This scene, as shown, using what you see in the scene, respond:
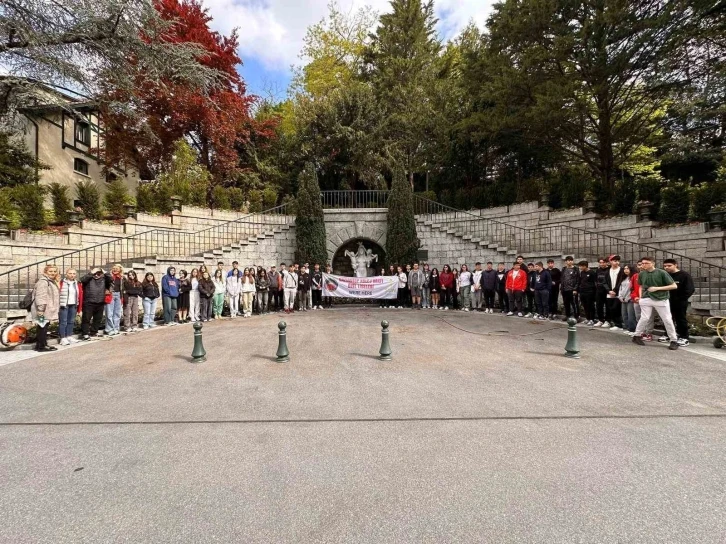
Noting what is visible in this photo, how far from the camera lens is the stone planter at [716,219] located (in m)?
11.6

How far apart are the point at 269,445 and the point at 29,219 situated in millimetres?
15091

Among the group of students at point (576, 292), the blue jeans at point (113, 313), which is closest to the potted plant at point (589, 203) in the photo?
the group of students at point (576, 292)

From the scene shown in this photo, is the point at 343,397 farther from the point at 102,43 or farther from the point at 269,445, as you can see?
the point at 102,43

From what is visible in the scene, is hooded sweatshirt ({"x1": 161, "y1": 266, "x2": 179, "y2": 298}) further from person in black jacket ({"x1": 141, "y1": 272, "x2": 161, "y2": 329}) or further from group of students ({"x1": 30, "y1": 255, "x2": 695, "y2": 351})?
person in black jacket ({"x1": 141, "y1": 272, "x2": 161, "y2": 329})

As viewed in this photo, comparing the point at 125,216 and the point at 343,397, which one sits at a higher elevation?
the point at 125,216

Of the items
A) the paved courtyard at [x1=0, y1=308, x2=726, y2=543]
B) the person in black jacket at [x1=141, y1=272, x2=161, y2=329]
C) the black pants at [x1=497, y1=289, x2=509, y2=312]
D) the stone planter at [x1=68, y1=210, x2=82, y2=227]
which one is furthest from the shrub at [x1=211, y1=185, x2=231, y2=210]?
the black pants at [x1=497, y1=289, x2=509, y2=312]

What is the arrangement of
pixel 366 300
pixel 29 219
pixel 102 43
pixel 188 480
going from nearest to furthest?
1. pixel 188 480
2. pixel 102 43
3. pixel 29 219
4. pixel 366 300

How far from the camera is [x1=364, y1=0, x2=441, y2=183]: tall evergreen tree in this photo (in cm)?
2369

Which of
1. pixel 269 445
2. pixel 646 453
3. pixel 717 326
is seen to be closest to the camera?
pixel 646 453

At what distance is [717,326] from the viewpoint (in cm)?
792

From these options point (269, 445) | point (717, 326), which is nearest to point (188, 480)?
point (269, 445)

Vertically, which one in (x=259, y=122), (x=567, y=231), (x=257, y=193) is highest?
(x=259, y=122)

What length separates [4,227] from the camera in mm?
12211

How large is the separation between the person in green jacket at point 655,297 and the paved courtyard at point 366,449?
3.21 feet
